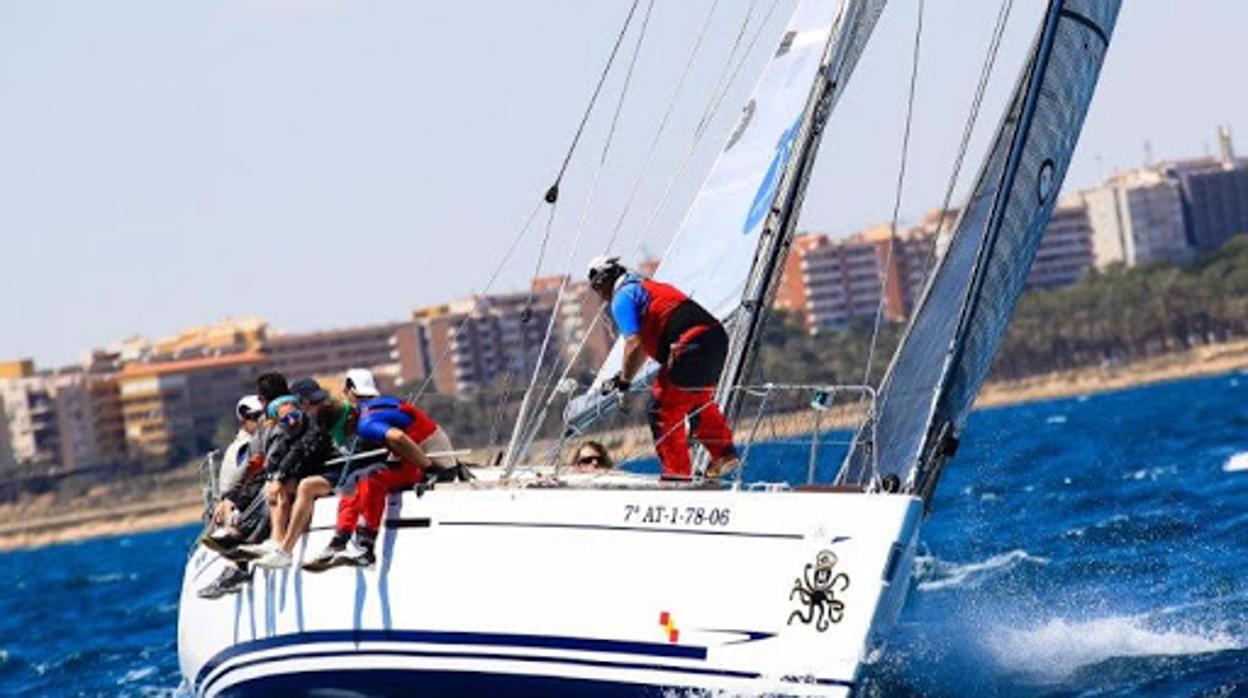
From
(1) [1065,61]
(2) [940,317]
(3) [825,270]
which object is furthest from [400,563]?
(3) [825,270]

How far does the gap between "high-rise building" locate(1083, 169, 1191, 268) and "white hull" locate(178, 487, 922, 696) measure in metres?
167

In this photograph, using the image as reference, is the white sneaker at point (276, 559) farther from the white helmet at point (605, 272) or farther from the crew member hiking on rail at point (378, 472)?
the white helmet at point (605, 272)

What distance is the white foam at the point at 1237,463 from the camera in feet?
85.5

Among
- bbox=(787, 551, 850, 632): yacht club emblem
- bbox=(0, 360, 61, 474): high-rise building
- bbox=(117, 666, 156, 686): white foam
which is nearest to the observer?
bbox=(787, 551, 850, 632): yacht club emblem

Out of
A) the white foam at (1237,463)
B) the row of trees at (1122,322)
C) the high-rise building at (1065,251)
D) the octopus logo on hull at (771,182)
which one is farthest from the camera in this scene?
the high-rise building at (1065,251)

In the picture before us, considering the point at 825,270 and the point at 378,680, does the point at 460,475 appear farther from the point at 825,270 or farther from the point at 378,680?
the point at 825,270

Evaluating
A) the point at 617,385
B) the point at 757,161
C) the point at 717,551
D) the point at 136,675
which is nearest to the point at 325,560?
the point at 617,385

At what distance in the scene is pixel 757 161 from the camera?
1355 centimetres

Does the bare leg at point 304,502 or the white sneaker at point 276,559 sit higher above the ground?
the bare leg at point 304,502

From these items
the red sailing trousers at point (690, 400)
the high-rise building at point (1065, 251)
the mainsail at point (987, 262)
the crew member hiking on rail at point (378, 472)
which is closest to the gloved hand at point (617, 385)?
the red sailing trousers at point (690, 400)

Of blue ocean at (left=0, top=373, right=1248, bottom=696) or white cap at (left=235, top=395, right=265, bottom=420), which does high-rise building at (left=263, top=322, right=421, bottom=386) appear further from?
white cap at (left=235, top=395, right=265, bottom=420)

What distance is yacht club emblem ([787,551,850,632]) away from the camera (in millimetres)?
10141

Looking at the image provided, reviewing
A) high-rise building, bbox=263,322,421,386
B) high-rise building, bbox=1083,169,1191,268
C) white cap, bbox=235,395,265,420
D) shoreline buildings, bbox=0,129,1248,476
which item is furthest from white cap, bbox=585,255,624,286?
high-rise building, bbox=1083,169,1191,268

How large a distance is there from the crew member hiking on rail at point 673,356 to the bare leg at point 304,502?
1342 millimetres
